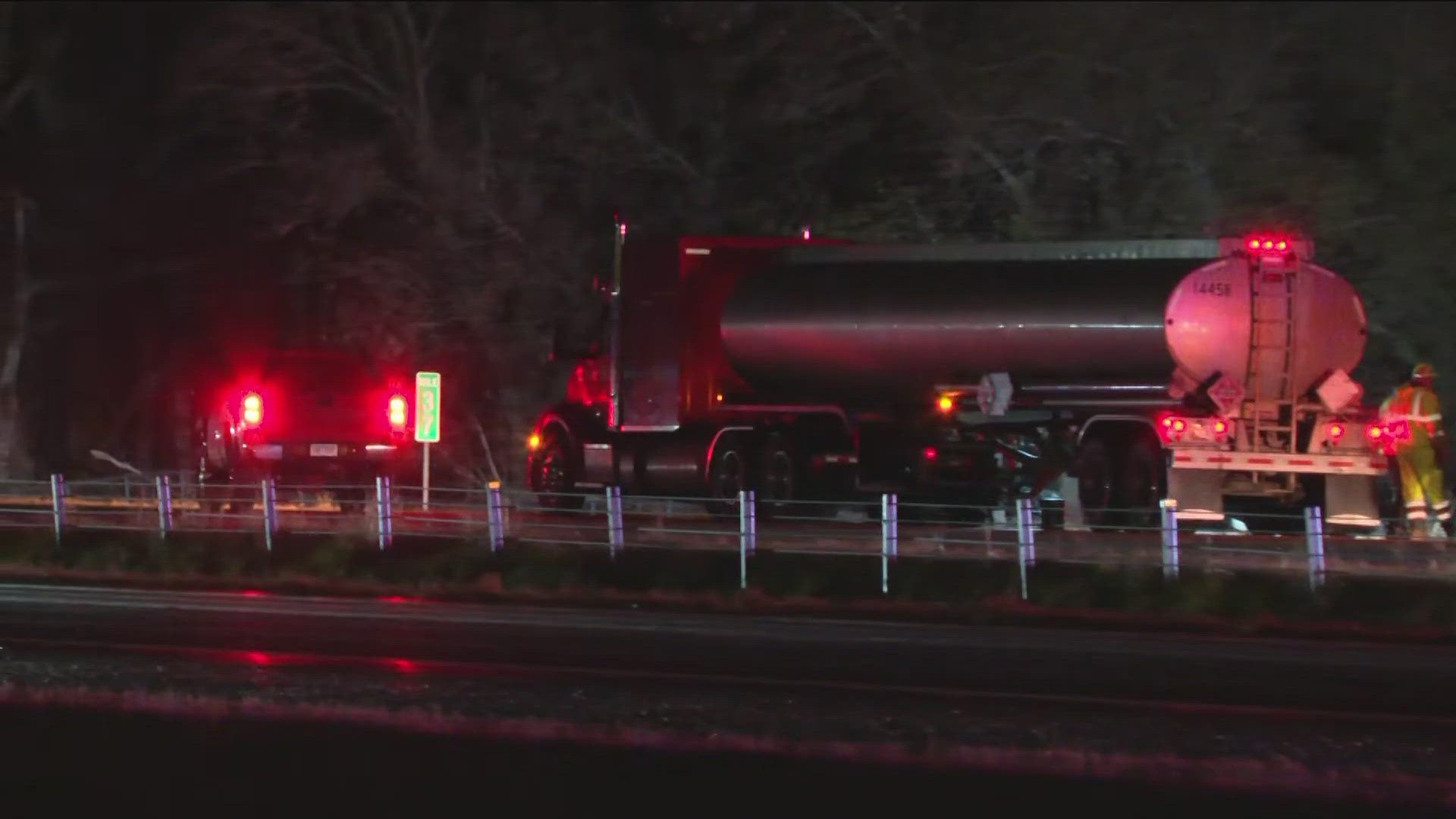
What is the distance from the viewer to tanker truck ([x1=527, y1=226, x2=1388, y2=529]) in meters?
→ 18.4

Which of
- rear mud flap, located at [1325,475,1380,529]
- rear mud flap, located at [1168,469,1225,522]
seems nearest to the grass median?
rear mud flap, located at [1168,469,1225,522]

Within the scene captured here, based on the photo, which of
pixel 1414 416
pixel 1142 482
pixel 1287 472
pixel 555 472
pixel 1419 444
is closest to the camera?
pixel 1414 416

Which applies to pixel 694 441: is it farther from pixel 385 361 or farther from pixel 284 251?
pixel 284 251

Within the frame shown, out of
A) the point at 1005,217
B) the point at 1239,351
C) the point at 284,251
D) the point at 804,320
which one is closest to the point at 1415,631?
the point at 1239,351

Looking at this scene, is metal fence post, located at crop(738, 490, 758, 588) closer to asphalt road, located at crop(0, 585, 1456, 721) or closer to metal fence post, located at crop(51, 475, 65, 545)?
asphalt road, located at crop(0, 585, 1456, 721)

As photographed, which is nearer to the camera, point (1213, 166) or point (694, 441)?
point (694, 441)

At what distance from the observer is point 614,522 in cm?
1858

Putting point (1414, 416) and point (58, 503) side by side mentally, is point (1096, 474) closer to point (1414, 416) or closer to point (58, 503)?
point (1414, 416)

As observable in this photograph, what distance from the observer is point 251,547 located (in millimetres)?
20797

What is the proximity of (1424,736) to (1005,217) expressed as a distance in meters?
17.1

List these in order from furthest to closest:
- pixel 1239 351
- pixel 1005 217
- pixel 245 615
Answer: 1. pixel 1005 217
2. pixel 1239 351
3. pixel 245 615

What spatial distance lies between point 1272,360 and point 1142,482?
7.31 ft

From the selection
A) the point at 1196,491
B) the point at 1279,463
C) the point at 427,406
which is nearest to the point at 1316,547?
the point at 1279,463

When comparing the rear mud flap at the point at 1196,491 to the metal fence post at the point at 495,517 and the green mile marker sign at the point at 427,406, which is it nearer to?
the metal fence post at the point at 495,517
